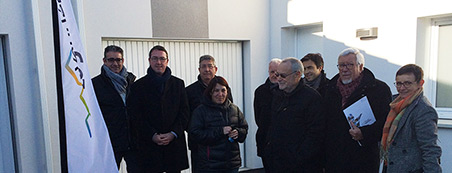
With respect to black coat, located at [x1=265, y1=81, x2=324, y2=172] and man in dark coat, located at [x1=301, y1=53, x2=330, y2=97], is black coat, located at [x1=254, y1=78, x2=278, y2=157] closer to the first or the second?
man in dark coat, located at [x1=301, y1=53, x2=330, y2=97]

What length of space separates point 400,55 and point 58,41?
4.07 meters

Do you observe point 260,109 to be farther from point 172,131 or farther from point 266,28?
point 266,28

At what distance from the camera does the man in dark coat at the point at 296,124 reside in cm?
267

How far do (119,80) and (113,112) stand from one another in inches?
12.8

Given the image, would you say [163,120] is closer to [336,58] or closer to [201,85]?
[201,85]

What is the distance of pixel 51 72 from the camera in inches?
150

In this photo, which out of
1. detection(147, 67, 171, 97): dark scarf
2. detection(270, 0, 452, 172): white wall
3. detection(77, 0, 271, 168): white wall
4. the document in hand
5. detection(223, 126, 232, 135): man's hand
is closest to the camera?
the document in hand

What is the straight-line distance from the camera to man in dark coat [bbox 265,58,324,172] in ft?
8.77

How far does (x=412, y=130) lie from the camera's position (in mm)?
2320

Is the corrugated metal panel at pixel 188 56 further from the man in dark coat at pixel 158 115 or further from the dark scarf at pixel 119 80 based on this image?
the man in dark coat at pixel 158 115

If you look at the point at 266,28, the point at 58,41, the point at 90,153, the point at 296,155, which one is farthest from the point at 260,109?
the point at 266,28

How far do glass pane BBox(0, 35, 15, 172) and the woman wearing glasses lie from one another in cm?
376

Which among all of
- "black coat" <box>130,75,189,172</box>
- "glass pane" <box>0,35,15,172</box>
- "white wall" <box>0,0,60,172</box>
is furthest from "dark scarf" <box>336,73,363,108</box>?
"glass pane" <box>0,35,15,172</box>

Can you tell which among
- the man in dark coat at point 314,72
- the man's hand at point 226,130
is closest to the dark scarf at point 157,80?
the man's hand at point 226,130
